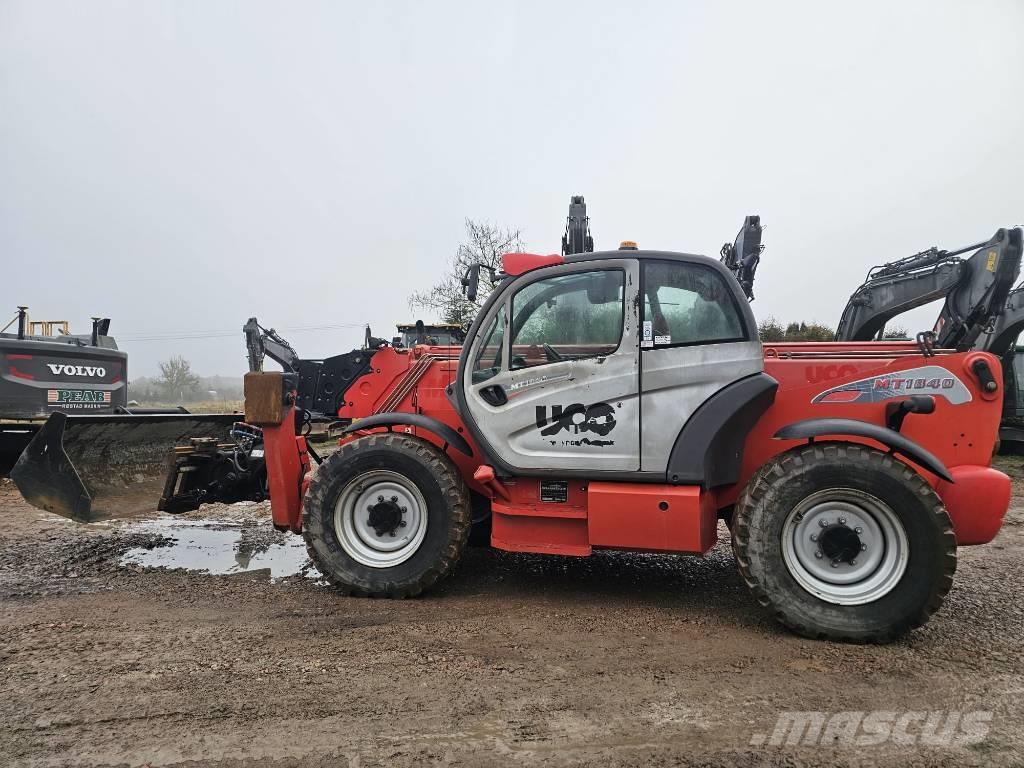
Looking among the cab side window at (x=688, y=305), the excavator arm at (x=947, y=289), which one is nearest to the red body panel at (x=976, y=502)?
the cab side window at (x=688, y=305)

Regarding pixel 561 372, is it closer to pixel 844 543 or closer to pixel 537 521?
pixel 537 521

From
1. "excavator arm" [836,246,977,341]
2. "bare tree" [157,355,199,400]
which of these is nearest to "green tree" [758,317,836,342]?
"excavator arm" [836,246,977,341]

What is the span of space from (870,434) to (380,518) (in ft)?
10.2

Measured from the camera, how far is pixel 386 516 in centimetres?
415

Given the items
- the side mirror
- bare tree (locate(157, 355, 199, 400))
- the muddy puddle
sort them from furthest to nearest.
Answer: bare tree (locate(157, 355, 199, 400))
the muddy puddle
the side mirror

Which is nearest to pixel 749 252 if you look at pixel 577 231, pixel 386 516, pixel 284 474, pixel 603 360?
pixel 577 231

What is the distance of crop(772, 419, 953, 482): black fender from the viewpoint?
135 inches

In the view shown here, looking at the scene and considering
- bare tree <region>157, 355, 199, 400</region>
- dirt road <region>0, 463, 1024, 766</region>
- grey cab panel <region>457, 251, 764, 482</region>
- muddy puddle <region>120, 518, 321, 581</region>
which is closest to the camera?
dirt road <region>0, 463, 1024, 766</region>

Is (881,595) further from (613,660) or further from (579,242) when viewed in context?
(579,242)

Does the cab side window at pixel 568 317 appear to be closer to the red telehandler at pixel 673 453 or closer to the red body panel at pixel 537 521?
the red telehandler at pixel 673 453

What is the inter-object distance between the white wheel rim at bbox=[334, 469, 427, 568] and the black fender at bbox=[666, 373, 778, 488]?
1745 mm

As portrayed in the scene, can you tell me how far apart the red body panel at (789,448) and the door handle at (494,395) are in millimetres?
383

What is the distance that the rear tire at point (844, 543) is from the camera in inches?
129

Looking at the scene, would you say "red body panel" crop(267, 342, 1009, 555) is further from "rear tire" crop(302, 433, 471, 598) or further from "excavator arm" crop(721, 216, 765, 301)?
"excavator arm" crop(721, 216, 765, 301)
